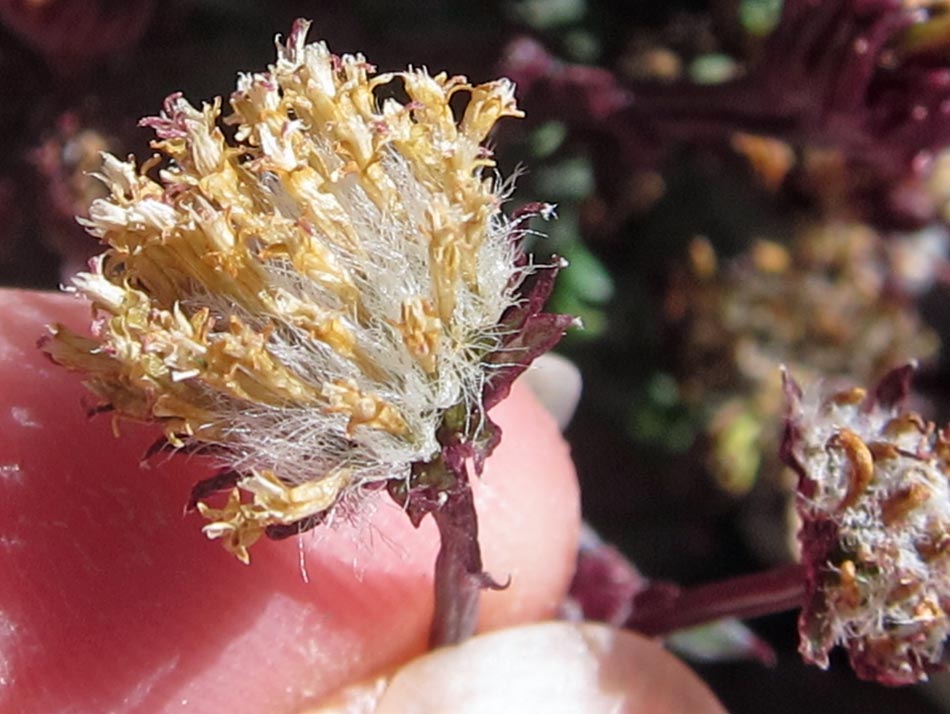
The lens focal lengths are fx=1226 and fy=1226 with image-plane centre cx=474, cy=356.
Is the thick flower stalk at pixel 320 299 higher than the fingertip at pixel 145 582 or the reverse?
higher

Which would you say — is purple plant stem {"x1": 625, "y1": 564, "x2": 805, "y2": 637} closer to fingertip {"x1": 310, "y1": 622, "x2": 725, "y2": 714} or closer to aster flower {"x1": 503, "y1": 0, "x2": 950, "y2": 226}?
fingertip {"x1": 310, "y1": 622, "x2": 725, "y2": 714}

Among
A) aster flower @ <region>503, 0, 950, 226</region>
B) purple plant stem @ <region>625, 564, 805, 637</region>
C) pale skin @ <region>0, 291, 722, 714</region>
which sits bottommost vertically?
purple plant stem @ <region>625, 564, 805, 637</region>

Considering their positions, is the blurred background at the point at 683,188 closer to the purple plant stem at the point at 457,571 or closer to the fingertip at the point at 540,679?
the fingertip at the point at 540,679

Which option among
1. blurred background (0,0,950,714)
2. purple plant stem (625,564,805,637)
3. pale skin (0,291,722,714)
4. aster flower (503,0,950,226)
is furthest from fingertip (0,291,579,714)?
aster flower (503,0,950,226)


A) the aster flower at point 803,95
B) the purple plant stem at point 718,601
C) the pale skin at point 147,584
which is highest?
the aster flower at point 803,95

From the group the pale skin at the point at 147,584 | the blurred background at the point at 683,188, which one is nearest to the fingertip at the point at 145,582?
the pale skin at the point at 147,584

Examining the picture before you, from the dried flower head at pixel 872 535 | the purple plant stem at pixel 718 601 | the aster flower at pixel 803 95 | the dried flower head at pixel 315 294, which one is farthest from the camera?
the aster flower at pixel 803 95

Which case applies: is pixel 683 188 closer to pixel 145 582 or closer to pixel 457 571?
pixel 457 571
